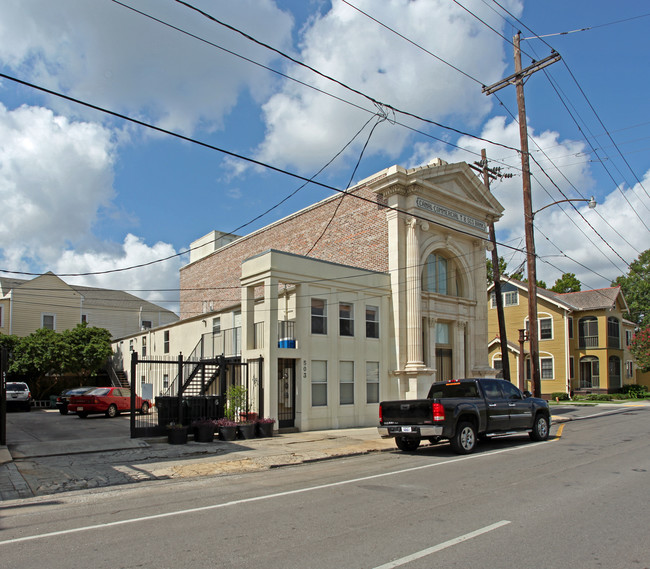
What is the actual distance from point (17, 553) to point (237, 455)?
7.61 m

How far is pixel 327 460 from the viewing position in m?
13.1

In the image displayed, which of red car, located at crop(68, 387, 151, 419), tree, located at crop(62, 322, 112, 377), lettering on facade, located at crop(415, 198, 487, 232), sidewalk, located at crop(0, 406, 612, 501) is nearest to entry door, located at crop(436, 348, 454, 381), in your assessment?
lettering on facade, located at crop(415, 198, 487, 232)

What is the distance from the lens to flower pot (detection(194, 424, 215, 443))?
15.0 meters

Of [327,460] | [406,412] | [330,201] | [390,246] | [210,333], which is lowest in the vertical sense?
[327,460]

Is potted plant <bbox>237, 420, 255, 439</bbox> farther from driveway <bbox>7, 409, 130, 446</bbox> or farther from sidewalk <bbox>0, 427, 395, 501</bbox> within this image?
driveway <bbox>7, 409, 130, 446</bbox>

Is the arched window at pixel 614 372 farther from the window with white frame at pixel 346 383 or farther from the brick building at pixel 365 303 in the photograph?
the window with white frame at pixel 346 383

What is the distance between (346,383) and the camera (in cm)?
2033

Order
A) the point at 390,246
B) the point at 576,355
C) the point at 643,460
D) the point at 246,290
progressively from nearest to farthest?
1. the point at 643,460
2. the point at 246,290
3. the point at 390,246
4. the point at 576,355

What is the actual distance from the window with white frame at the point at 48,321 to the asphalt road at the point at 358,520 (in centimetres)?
3438

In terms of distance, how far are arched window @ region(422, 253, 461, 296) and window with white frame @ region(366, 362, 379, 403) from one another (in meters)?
4.43

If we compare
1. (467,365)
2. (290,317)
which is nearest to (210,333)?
(290,317)

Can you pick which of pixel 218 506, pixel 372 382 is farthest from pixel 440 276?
pixel 218 506

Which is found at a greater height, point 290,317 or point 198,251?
point 198,251

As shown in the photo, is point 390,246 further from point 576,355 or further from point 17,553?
point 576,355
